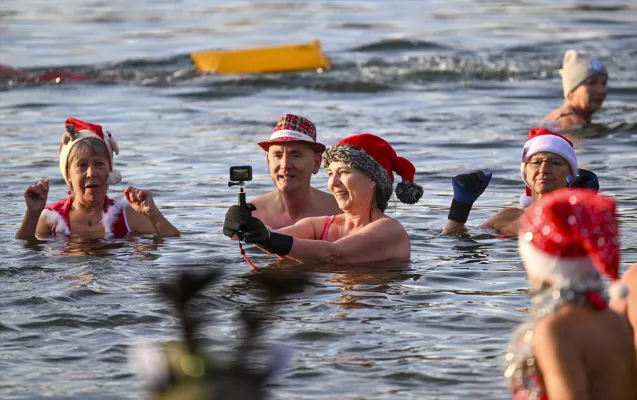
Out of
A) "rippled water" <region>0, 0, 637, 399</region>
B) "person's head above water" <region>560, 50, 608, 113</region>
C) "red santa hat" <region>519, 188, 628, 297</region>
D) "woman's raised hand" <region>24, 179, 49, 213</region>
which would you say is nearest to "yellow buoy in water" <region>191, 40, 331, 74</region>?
"rippled water" <region>0, 0, 637, 399</region>

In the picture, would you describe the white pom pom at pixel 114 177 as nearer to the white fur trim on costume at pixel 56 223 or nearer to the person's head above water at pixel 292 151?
the white fur trim on costume at pixel 56 223

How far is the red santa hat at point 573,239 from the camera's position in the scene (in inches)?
158

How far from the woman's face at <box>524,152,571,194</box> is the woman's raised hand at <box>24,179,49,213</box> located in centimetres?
334

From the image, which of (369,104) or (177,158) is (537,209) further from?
(369,104)

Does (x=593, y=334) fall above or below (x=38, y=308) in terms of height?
above

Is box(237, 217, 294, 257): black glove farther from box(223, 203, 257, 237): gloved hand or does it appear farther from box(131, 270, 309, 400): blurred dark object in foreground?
box(131, 270, 309, 400): blurred dark object in foreground

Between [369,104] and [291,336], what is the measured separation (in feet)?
36.4

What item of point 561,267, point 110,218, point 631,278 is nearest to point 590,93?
point 110,218

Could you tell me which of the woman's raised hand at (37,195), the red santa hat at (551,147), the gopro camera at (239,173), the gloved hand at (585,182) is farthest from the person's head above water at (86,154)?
the gloved hand at (585,182)

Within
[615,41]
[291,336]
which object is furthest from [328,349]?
[615,41]

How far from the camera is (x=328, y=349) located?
22.1ft

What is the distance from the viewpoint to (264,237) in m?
7.46

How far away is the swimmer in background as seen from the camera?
558 inches

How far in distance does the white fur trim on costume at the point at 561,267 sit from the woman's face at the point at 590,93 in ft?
34.1
